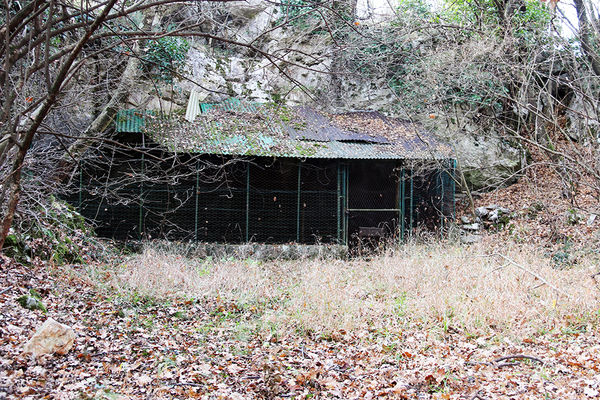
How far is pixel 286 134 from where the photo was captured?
1349 centimetres

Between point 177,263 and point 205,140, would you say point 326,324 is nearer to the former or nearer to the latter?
point 177,263

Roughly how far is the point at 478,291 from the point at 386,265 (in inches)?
94.5

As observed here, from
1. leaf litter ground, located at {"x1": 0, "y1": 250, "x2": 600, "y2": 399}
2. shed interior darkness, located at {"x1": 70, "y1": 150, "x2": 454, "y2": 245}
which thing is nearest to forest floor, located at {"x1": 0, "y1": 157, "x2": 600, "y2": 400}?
leaf litter ground, located at {"x1": 0, "y1": 250, "x2": 600, "y2": 399}

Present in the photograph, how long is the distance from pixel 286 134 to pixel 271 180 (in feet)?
5.36

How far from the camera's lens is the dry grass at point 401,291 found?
20.0 ft

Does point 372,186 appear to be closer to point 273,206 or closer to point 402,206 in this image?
point 402,206

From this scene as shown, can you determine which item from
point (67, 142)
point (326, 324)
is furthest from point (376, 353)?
point (67, 142)

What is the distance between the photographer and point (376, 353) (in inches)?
207

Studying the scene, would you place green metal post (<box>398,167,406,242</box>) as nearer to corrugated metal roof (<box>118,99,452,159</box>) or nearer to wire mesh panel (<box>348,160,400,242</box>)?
corrugated metal roof (<box>118,99,452,159</box>)

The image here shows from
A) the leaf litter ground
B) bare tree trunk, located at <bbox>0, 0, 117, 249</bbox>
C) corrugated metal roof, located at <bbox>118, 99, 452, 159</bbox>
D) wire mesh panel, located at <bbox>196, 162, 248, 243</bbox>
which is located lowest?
the leaf litter ground

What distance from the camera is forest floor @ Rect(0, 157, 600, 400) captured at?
428cm

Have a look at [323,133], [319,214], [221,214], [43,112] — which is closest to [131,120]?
[221,214]

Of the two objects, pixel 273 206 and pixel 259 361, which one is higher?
pixel 273 206

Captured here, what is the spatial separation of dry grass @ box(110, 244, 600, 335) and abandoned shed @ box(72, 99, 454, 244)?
9.56ft
